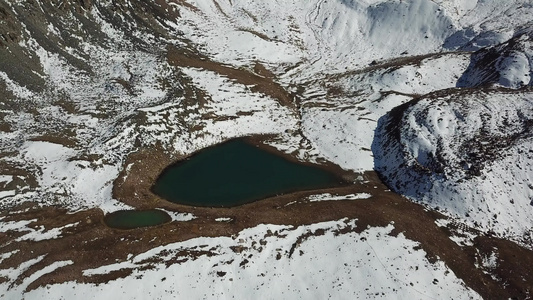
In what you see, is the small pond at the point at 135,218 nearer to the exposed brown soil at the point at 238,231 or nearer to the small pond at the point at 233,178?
the exposed brown soil at the point at 238,231

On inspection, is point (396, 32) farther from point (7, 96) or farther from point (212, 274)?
point (7, 96)

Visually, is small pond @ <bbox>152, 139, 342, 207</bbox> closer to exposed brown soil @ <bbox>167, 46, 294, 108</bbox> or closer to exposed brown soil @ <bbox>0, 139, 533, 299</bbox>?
exposed brown soil @ <bbox>0, 139, 533, 299</bbox>

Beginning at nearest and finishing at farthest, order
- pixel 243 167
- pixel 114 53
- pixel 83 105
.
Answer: pixel 243 167 → pixel 83 105 → pixel 114 53

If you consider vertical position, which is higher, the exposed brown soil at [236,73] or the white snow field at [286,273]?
the exposed brown soil at [236,73]

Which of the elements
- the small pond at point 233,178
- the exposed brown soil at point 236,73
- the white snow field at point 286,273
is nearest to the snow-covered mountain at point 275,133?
the white snow field at point 286,273

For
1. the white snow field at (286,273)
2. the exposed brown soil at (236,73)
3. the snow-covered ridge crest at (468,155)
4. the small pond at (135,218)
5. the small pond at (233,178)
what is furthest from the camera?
the exposed brown soil at (236,73)

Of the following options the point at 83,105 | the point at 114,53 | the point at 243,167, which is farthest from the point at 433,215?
the point at 114,53
